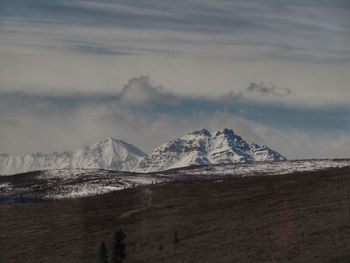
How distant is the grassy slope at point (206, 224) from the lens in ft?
220

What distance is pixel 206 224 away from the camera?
90.2 m

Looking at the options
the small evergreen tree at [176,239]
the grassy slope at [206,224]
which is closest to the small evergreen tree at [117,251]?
the grassy slope at [206,224]

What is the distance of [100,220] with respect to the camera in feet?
351

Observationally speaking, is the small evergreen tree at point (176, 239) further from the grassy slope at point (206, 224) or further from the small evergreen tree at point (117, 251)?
the small evergreen tree at point (117, 251)

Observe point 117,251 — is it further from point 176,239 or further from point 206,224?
point 206,224

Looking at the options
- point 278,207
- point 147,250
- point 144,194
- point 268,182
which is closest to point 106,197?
point 144,194

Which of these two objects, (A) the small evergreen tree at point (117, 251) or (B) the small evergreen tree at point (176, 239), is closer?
(A) the small evergreen tree at point (117, 251)

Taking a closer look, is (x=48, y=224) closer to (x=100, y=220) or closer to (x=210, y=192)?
(x=100, y=220)

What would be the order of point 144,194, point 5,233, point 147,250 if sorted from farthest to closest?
point 144,194
point 5,233
point 147,250

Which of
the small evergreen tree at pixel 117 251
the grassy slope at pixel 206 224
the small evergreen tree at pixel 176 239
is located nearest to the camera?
the grassy slope at pixel 206 224

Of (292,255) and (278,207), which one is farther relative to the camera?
(278,207)

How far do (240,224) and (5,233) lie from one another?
42397mm

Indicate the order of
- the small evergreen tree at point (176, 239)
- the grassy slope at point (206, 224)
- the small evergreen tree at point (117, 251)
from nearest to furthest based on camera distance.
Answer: the grassy slope at point (206, 224) → the small evergreen tree at point (117, 251) → the small evergreen tree at point (176, 239)

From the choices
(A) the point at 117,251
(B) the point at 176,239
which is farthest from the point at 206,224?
(A) the point at 117,251
